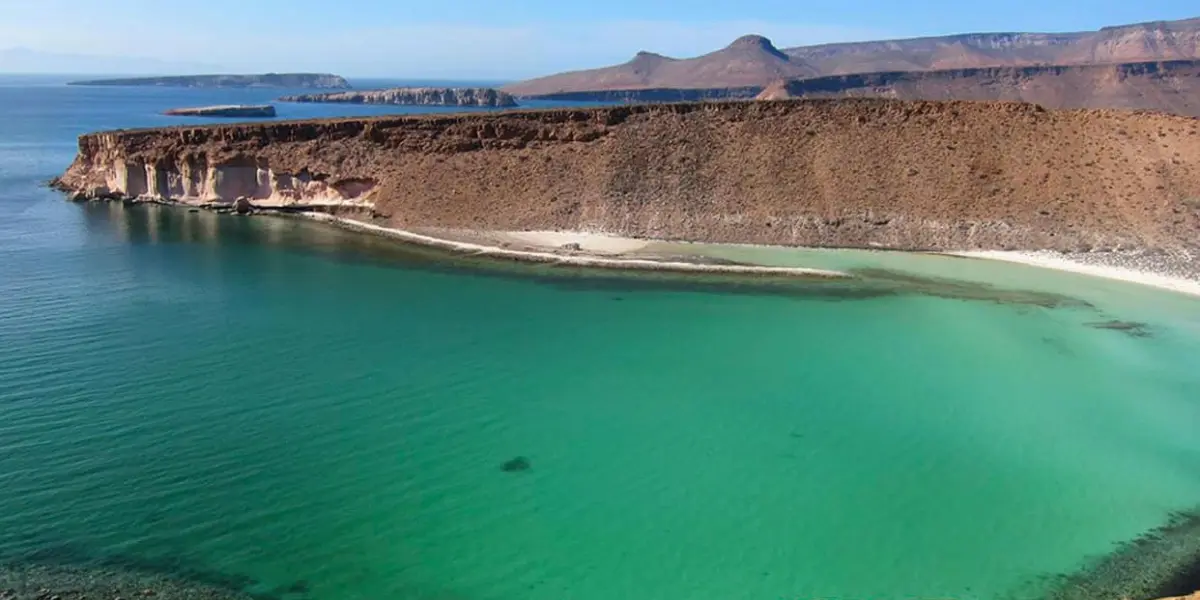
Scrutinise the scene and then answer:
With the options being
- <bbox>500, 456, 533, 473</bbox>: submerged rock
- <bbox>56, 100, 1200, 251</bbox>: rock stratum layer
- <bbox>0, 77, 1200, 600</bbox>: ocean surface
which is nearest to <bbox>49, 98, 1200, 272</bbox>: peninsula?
<bbox>56, 100, 1200, 251</bbox>: rock stratum layer

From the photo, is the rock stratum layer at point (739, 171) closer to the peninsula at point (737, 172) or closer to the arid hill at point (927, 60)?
the peninsula at point (737, 172)

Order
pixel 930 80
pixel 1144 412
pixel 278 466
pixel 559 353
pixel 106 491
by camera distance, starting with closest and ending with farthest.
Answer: pixel 106 491, pixel 278 466, pixel 1144 412, pixel 559 353, pixel 930 80

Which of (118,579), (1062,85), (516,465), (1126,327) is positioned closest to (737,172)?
(1126,327)

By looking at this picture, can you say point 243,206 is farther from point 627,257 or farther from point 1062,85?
point 1062,85

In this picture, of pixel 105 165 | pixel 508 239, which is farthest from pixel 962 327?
pixel 105 165

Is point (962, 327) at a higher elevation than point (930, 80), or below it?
below

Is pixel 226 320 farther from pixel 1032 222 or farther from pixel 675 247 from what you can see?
pixel 1032 222
